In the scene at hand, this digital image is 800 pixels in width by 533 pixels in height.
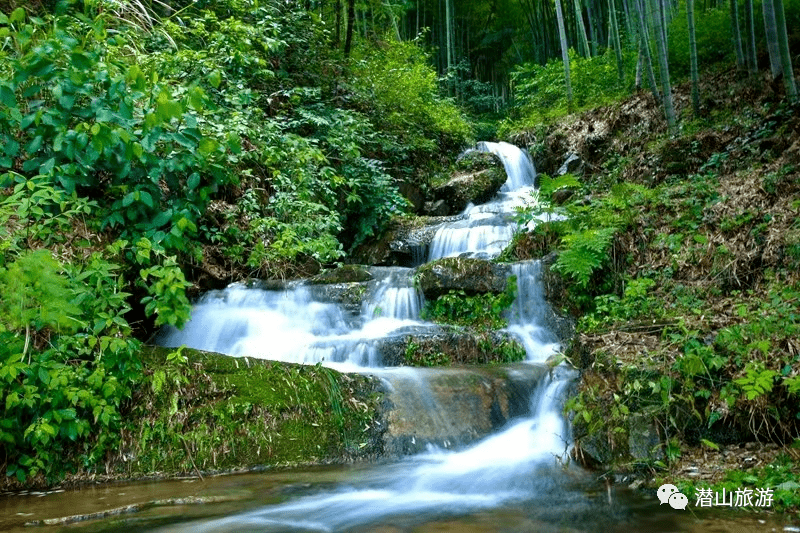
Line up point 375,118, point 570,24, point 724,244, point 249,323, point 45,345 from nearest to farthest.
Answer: point 45,345 → point 724,244 → point 249,323 → point 375,118 → point 570,24

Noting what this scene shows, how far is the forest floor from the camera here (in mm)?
3764

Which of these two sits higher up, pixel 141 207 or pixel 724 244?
pixel 141 207

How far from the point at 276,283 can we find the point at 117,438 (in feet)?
11.2

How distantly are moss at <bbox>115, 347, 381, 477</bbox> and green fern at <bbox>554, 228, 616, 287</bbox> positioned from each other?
2953 mm

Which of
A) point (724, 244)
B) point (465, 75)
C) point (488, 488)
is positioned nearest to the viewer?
point (488, 488)

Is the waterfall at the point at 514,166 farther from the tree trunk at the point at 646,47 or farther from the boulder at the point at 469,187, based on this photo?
the tree trunk at the point at 646,47

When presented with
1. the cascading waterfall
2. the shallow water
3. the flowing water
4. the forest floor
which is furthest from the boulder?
the shallow water

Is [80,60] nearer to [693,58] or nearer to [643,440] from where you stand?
[643,440]

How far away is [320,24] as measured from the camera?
1230 cm

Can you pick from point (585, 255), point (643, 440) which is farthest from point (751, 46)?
point (643, 440)

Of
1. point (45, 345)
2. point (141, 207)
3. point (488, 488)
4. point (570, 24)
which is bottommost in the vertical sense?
point (488, 488)

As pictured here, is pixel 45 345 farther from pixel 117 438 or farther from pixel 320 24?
pixel 320 24

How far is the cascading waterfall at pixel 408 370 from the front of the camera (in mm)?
3590

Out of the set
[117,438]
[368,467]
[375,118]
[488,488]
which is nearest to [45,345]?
[117,438]
